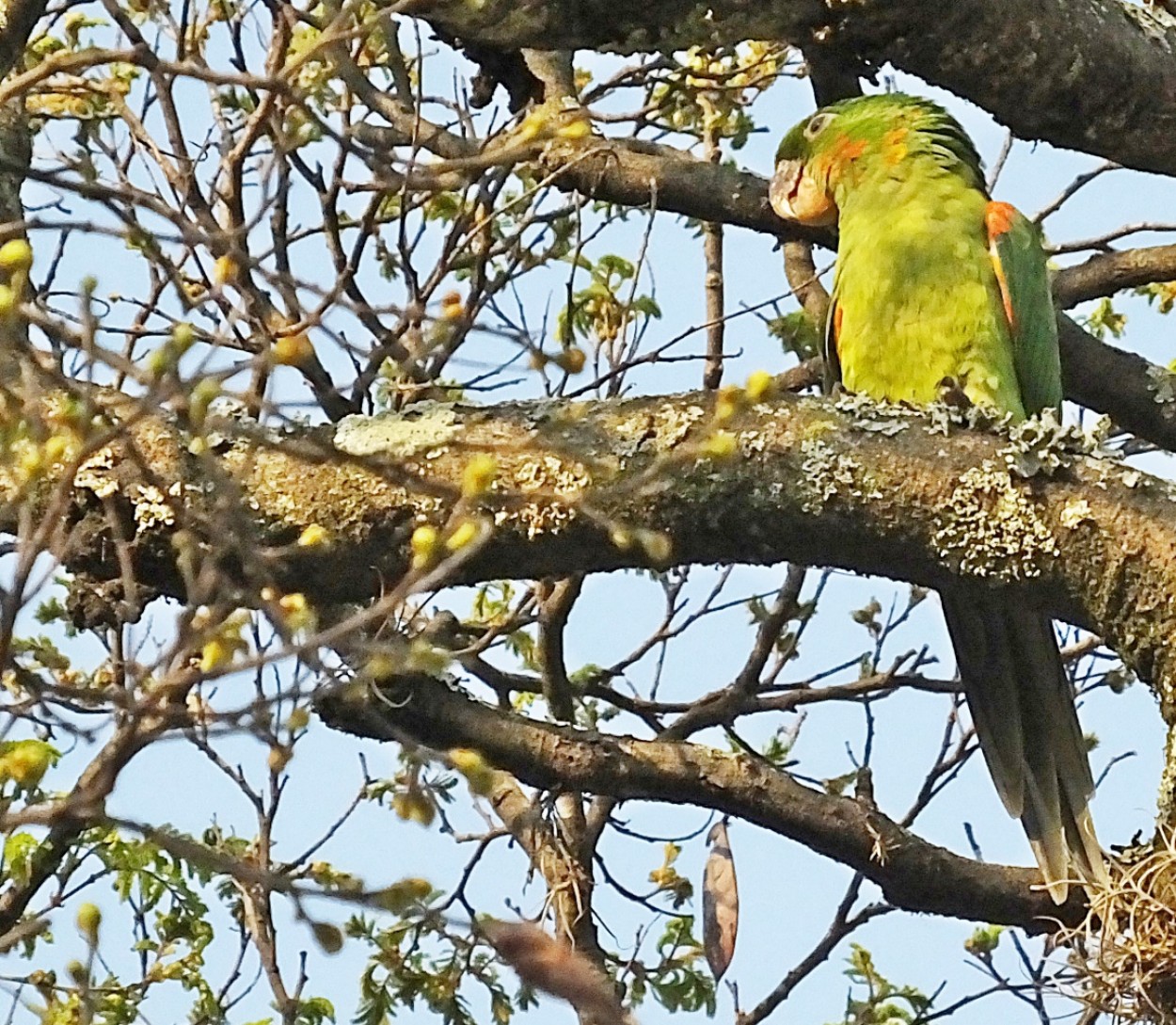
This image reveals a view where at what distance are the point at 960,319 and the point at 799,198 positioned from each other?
492 millimetres

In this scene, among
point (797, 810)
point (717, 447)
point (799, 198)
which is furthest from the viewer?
point (799, 198)

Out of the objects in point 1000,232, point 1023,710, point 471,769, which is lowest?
point 471,769

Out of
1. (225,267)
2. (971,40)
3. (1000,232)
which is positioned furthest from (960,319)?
(225,267)

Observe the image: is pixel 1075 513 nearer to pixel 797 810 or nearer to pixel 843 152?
pixel 797 810

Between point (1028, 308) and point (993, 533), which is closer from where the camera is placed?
point (993, 533)

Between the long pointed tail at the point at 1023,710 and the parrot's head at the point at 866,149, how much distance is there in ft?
3.56

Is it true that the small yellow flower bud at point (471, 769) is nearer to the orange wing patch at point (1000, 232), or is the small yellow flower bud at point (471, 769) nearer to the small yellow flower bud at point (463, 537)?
the small yellow flower bud at point (463, 537)

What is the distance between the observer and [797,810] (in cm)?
248

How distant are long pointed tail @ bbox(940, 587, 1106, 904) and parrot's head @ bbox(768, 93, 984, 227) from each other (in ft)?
3.56

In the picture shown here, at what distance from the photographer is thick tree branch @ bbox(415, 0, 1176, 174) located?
6.72 ft

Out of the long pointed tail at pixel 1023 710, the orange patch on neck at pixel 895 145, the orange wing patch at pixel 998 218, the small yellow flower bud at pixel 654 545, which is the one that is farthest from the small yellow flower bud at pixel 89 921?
the orange patch on neck at pixel 895 145

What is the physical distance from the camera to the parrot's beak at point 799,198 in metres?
3.38

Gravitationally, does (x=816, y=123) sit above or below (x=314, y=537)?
above

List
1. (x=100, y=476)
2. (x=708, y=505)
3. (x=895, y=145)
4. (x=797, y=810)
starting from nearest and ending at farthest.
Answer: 1. (x=100, y=476)
2. (x=708, y=505)
3. (x=797, y=810)
4. (x=895, y=145)
